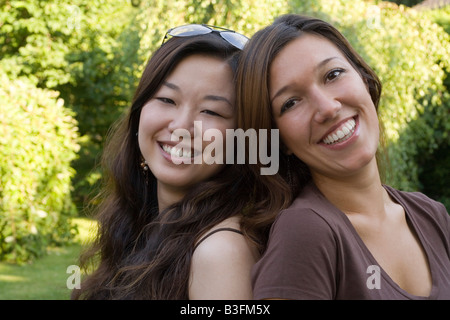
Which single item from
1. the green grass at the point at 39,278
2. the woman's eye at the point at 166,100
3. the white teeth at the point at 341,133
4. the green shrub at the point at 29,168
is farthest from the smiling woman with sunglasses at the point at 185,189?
the green shrub at the point at 29,168

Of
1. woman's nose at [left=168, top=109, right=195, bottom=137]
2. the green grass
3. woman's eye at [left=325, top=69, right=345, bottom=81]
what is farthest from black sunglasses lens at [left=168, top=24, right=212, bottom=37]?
the green grass

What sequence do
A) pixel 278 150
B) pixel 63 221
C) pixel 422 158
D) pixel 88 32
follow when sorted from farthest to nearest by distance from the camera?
pixel 88 32, pixel 422 158, pixel 63 221, pixel 278 150

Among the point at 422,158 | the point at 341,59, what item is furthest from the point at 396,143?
the point at 341,59

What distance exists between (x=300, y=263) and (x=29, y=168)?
4.52 meters

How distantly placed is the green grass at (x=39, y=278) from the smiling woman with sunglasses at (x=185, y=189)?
2.54 meters

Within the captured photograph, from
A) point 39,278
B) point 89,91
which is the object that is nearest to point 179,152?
point 39,278

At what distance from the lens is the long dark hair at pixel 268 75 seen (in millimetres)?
1635

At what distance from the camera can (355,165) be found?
1.63 metres

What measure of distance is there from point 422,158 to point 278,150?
6161mm

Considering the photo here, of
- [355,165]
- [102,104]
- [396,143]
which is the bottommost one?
[355,165]

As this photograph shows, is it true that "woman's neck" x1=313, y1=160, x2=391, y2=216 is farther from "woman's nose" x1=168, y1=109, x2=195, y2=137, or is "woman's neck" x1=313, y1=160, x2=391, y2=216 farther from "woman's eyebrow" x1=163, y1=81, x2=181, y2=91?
"woman's eyebrow" x1=163, y1=81, x2=181, y2=91

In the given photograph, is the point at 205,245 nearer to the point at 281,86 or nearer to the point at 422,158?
the point at 281,86

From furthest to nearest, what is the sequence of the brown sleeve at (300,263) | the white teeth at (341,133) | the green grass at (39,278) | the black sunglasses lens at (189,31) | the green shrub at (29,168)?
the green shrub at (29,168)
the green grass at (39,278)
the black sunglasses lens at (189,31)
the white teeth at (341,133)
the brown sleeve at (300,263)

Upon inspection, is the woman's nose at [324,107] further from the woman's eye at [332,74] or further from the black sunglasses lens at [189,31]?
the black sunglasses lens at [189,31]
